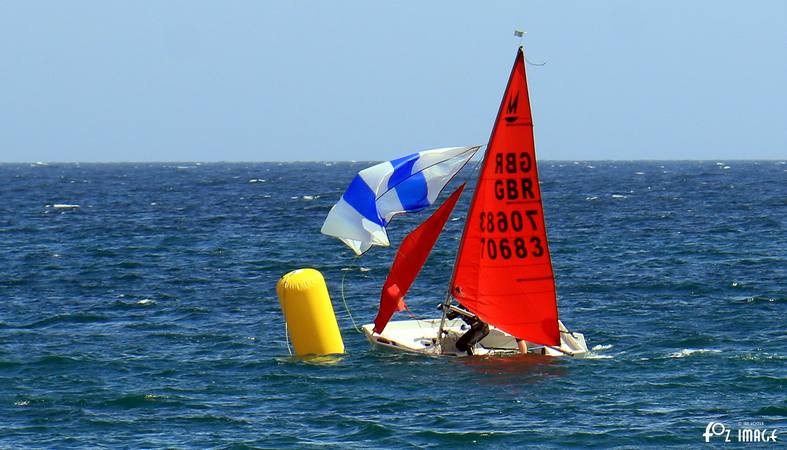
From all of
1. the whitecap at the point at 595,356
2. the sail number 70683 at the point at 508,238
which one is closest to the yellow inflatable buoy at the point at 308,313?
the sail number 70683 at the point at 508,238

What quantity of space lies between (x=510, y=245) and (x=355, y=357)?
4355 mm

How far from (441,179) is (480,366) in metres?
4.00

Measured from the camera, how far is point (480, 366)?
968 inches

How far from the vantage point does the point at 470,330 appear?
25.2 meters

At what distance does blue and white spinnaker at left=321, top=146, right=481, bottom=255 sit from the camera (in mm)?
24672

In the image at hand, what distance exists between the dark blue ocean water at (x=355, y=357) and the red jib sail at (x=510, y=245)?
3.47 ft

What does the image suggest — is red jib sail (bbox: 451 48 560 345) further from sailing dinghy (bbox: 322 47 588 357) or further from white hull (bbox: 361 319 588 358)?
white hull (bbox: 361 319 588 358)

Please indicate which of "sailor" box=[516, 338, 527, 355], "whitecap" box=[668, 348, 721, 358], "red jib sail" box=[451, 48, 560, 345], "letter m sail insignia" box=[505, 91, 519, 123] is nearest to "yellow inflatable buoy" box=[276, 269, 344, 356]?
"red jib sail" box=[451, 48, 560, 345]

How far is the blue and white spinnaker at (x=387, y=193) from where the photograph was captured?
80.9 ft

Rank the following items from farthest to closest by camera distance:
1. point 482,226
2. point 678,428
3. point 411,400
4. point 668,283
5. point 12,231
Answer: point 12,231, point 668,283, point 482,226, point 411,400, point 678,428

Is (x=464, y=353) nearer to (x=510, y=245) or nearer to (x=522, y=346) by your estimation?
(x=522, y=346)

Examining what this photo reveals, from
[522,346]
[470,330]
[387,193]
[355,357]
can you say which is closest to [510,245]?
[470,330]

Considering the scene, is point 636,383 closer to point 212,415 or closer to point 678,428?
point 678,428

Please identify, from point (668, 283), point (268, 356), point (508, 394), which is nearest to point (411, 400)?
point (508, 394)
